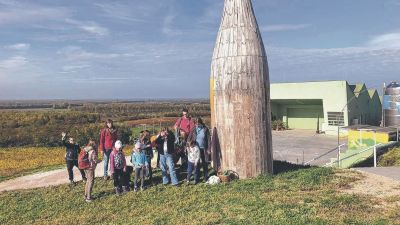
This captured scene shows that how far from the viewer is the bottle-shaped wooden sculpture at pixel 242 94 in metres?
11.0

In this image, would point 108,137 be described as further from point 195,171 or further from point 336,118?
point 336,118

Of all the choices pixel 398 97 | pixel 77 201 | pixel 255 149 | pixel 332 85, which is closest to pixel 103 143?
pixel 77 201

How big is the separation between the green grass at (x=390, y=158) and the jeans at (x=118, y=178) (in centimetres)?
1065

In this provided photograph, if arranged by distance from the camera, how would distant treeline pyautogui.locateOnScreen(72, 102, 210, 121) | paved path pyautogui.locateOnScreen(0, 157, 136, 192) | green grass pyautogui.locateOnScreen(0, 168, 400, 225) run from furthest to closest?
distant treeline pyautogui.locateOnScreen(72, 102, 210, 121) < paved path pyautogui.locateOnScreen(0, 157, 136, 192) < green grass pyautogui.locateOnScreen(0, 168, 400, 225)

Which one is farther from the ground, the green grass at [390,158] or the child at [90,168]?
the child at [90,168]

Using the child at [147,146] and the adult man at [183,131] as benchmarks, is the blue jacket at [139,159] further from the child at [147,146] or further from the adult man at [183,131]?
the adult man at [183,131]

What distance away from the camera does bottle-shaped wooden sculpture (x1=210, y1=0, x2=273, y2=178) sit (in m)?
11.0

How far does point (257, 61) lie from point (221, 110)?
1688 millimetres

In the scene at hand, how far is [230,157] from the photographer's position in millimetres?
11242

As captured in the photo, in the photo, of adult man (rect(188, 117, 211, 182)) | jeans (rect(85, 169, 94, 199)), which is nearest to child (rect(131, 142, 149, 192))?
jeans (rect(85, 169, 94, 199))

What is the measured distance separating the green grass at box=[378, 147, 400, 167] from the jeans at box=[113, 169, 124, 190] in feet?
34.9

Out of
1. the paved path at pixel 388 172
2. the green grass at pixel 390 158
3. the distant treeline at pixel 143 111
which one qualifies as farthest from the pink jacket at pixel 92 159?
the distant treeline at pixel 143 111

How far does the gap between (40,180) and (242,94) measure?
811cm

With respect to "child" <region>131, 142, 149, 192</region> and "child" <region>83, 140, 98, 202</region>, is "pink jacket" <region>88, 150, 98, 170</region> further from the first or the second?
"child" <region>131, 142, 149, 192</region>
